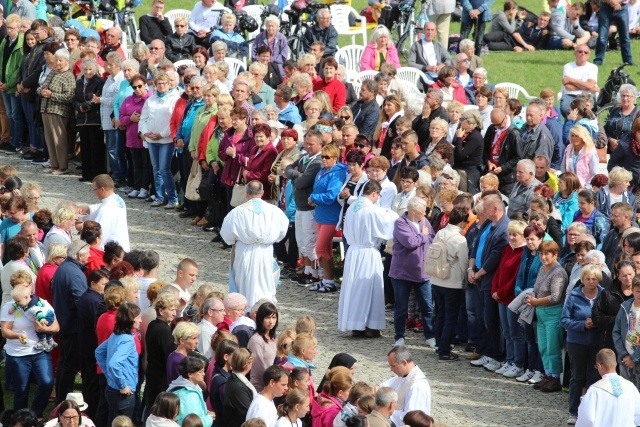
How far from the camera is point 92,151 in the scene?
18.0 meters

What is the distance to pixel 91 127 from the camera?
17812 mm

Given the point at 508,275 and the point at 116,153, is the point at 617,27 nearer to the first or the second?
the point at 116,153

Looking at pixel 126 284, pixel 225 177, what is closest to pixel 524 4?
pixel 225 177

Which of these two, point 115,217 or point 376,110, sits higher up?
point 376,110

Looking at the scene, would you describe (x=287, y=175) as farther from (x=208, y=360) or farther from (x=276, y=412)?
(x=276, y=412)

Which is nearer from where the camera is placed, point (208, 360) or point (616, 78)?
point (208, 360)

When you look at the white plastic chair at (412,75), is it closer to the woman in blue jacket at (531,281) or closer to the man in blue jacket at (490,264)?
the man in blue jacket at (490,264)

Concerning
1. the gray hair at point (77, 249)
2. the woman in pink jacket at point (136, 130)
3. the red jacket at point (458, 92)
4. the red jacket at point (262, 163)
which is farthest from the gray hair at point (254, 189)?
Result: the red jacket at point (458, 92)

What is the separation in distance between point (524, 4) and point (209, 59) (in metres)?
11.6

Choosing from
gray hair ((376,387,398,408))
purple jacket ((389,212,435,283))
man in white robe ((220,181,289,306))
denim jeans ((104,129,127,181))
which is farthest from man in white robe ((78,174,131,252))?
gray hair ((376,387,398,408))

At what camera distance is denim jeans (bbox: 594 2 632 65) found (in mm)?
23469

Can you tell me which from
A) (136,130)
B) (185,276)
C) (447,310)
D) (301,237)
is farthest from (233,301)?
(136,130)

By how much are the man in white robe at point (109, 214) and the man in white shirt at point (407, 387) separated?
13.8ft

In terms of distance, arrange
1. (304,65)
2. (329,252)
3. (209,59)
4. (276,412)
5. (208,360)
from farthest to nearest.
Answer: (209,59), (304,65), (329,252), (208,360), (276,412)
